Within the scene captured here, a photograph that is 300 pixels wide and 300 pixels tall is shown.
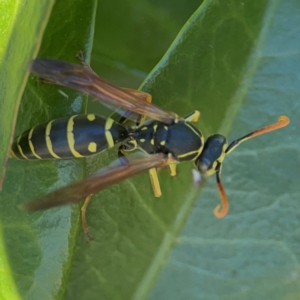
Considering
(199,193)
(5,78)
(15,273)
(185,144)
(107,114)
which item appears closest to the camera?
(5,78)

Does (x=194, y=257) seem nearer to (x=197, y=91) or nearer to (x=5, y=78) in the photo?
(x=197, y=91)

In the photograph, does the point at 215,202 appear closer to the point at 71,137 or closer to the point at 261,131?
the point at 261,131

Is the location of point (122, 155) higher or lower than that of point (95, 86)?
lower

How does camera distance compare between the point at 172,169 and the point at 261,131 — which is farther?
the point at 172,169

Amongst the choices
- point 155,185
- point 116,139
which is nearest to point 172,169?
point 155,185

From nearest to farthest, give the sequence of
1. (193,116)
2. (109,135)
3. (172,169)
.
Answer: (193,116) < (172,169) < (109,135)


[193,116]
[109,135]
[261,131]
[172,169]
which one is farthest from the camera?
[109,135]

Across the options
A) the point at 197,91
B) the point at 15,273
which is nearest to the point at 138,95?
the point at 197,91

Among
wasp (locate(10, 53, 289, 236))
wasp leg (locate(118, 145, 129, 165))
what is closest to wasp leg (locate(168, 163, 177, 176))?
wasp (locate(10, 53, 289, 236))
